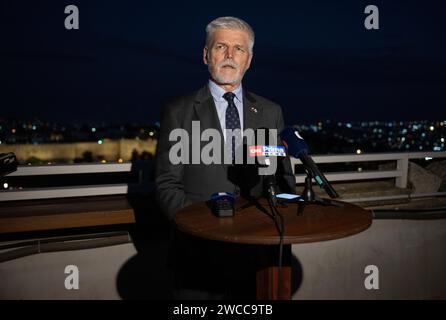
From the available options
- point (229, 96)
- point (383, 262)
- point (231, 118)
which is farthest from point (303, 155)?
point (383, 262)

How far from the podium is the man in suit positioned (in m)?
0.25

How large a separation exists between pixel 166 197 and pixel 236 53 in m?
1.09

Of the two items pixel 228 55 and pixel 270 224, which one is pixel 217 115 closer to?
pixel 228 55

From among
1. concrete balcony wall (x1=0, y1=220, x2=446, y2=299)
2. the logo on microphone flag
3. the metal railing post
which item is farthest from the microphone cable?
the metal railing post

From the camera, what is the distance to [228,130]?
2432 mm

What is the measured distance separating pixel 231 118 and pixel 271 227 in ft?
3.16

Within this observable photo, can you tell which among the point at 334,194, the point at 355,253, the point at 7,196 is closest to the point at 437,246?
the point at 355,253

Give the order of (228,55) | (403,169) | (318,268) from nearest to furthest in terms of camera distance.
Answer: (228,55) < (318,268) < (403,169)

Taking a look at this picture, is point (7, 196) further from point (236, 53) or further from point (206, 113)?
point (236, 53)

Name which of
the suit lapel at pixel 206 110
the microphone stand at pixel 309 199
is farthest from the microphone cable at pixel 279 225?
the suit lapel at pixel 206 110

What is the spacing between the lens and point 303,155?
192cm

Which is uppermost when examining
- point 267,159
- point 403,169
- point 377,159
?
point 267,159

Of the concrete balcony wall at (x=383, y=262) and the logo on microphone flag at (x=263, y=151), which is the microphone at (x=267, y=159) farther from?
the concrete balcony wall at (x=383, y=262)

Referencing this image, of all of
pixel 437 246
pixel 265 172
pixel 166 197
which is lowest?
pixel 437 246
